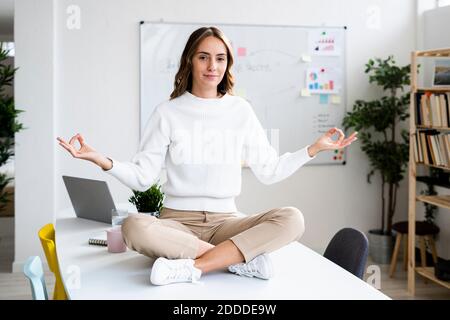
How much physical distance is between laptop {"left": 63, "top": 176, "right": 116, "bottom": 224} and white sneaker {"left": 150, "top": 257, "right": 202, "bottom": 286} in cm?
88

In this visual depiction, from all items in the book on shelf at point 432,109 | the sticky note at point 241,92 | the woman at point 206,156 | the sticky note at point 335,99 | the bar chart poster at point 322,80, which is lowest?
the woman at point 206,156

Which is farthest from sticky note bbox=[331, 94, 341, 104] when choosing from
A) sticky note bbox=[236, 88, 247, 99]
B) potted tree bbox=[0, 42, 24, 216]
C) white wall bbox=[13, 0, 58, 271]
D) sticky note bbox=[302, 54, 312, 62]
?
potted tree bbox=[0, 42, 24, 216]

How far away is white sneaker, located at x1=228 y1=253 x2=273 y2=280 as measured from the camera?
69.8 inches

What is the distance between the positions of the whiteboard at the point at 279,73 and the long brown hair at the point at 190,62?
A: 203 cm

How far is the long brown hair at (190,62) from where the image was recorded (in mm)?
2316

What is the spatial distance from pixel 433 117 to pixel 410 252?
36.2 inches

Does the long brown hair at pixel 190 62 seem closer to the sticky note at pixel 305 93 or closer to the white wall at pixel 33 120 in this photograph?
the white wall at pixel 33 120

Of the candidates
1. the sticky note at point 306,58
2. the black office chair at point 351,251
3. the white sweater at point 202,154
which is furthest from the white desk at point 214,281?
the sticky note at point 306,58

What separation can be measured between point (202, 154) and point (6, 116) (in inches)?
94.2

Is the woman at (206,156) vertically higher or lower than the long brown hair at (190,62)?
lower

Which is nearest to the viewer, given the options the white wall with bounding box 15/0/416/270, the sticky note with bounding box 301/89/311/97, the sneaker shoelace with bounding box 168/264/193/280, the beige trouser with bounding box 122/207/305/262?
the sneaker shoelace with bounding box 168/264/193/280

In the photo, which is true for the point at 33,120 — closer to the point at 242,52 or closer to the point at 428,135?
the point at 242,52

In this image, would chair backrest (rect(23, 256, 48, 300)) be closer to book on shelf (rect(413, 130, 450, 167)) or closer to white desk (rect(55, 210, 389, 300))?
white desk (rect(55, 210, 389, 300))

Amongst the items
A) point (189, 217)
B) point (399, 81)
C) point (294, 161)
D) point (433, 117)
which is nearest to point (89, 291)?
point (189, 217)
